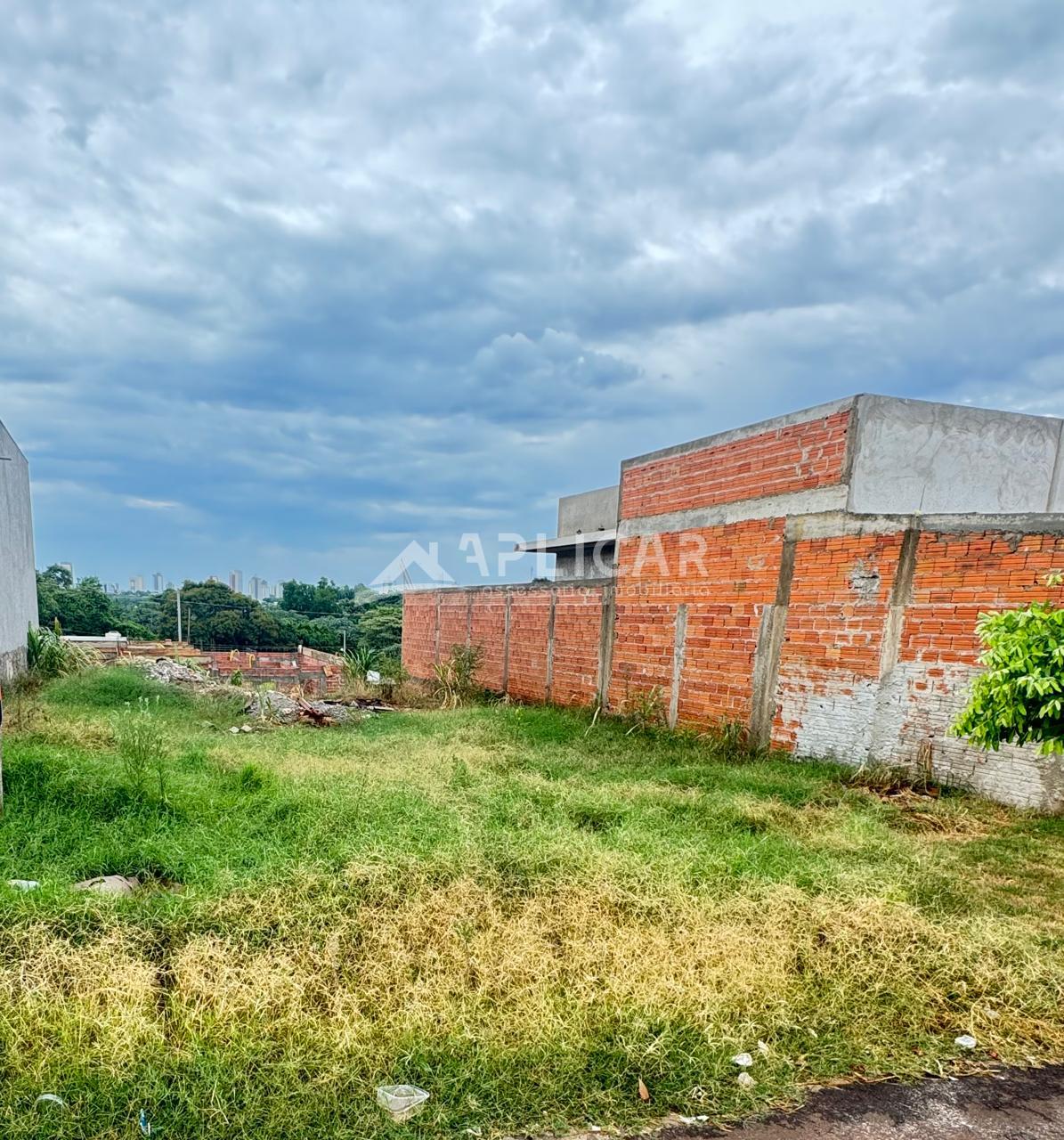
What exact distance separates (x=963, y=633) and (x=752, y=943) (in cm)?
317

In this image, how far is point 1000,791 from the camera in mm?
4445

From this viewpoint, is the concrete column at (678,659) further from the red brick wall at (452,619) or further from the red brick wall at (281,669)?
the red brick wall at (281,669)

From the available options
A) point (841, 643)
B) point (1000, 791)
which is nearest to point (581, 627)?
point (841, 643)

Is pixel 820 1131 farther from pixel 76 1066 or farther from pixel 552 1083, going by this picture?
pixel 76 1066

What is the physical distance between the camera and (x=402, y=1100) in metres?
1.81

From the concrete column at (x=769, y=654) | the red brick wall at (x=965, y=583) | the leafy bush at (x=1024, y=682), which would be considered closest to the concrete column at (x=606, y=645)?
the concrete column at (x=769, y=654)

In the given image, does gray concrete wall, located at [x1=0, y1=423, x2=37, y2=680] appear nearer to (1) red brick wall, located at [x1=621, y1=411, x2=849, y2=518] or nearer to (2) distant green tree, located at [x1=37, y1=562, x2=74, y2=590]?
(1) red brick wall, located at [x1=621, y1=411, x2=849, y2=518]

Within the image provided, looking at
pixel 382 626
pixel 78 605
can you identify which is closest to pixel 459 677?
pixel 382 626

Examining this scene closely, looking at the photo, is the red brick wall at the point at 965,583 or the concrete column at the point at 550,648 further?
the concrete column at the point at 550,648

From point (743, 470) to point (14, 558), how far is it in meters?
9.08

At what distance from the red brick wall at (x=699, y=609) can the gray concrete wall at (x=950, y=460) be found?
933 mm

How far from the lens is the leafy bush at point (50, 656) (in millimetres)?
8961

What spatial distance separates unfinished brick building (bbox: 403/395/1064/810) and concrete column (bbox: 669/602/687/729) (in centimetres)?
2

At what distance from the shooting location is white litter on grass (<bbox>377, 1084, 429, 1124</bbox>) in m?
1.79
